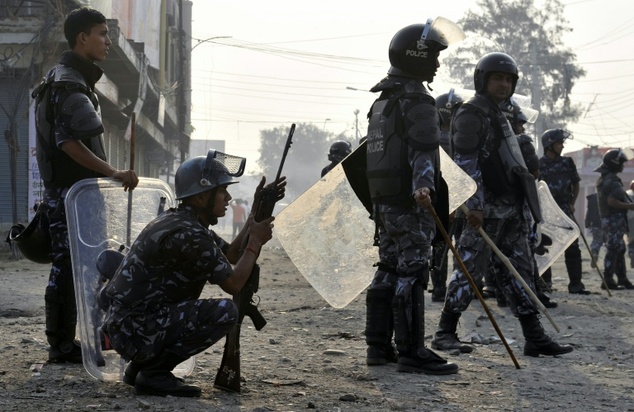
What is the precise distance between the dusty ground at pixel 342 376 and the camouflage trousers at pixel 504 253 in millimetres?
352

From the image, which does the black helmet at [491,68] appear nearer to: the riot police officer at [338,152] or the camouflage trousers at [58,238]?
the camouflage trousers at [58,238]

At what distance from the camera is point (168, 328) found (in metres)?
4.78

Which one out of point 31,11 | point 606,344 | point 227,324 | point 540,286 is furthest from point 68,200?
point 31,11


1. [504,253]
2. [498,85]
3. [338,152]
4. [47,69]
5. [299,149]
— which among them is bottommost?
[504,253]

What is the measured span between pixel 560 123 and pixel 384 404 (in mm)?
62677

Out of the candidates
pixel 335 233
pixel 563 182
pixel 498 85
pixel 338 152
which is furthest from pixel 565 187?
pixel 335 233

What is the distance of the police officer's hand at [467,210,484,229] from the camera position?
22.1 feet

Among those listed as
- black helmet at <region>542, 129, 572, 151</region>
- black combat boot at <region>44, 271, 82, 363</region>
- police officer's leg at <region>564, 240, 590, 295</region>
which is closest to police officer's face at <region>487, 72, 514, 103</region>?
black combat boot at <region>44, 271, 82, 363</region>

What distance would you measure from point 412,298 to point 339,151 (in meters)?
6.85

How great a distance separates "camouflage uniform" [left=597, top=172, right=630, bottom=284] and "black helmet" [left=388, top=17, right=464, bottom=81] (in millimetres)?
7758

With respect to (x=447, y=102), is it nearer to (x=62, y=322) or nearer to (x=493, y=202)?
(x=493, y=202)

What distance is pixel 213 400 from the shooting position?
15.9 feet

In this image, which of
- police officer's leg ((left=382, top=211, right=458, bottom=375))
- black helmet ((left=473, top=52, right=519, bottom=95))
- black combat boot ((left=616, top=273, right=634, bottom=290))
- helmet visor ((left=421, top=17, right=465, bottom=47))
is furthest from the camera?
black combat boot ((left=616, top=273, right=634, bottom=290))

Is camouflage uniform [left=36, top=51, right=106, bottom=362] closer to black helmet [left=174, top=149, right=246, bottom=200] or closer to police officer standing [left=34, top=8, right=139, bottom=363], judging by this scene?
police officer standing [left=34, top=8, right=139, bottom=363]
